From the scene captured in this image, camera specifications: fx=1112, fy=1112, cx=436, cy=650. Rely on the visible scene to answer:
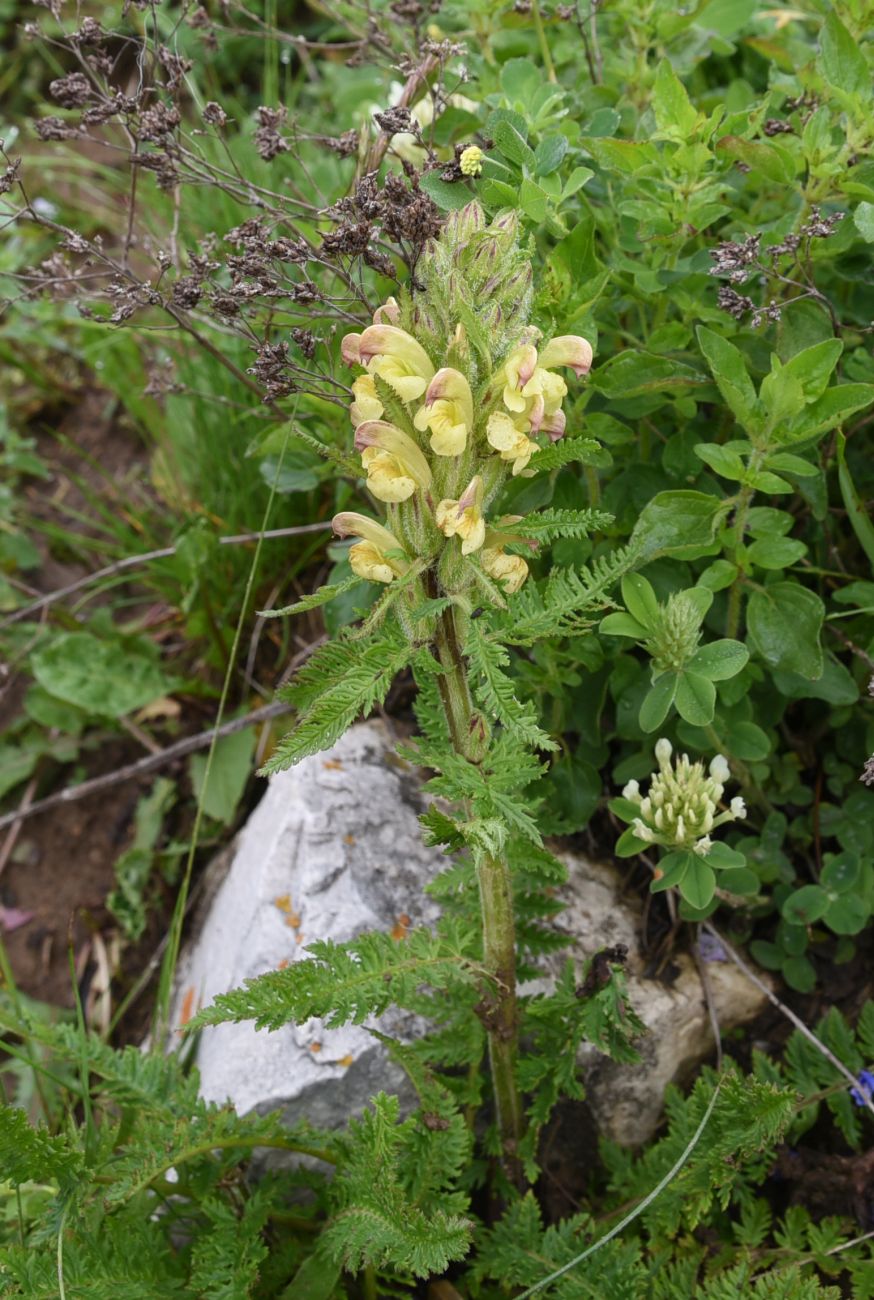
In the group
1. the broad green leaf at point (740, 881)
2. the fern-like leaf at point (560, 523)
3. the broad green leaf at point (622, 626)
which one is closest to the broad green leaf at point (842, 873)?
the broad green leaf at point (740, 881)

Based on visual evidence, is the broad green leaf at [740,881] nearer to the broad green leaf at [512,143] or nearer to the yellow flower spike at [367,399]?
the yellow flower spike at [367,399]

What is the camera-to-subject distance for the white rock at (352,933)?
7.17 ft

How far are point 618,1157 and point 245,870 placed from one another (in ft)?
3.30

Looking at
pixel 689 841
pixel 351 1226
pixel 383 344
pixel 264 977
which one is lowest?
pixel 351 1226

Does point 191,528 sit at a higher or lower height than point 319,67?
lower

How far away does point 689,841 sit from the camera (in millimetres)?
1911

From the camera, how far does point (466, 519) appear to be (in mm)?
1425

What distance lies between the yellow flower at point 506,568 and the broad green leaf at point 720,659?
466 millimetres

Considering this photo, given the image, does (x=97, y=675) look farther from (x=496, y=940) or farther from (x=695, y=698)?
(x=695, y=698)

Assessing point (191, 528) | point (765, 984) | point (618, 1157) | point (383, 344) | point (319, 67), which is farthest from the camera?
point (319, 67)

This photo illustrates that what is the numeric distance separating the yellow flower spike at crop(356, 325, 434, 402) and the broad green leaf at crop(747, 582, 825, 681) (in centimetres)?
85

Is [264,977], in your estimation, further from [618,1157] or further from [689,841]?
[618,1157]

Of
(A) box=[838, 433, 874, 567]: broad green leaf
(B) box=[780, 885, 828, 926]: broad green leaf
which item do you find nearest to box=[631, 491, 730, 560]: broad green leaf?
(A) box=[838, 433, 874, 567]: broad green leaf

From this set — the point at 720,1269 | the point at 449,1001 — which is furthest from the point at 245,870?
the point at 720,1269
